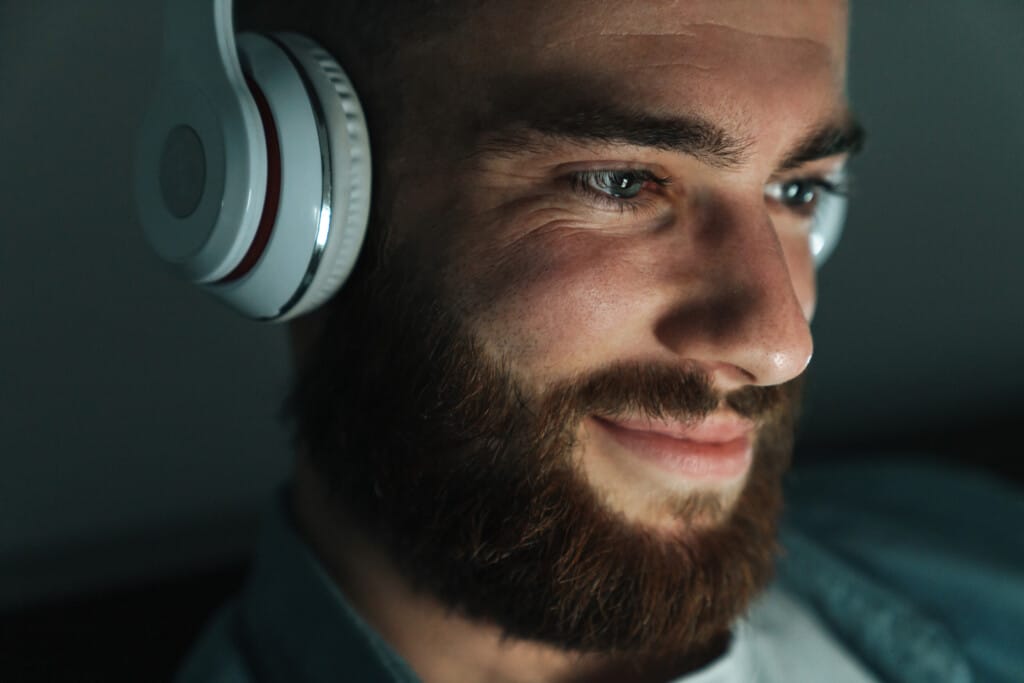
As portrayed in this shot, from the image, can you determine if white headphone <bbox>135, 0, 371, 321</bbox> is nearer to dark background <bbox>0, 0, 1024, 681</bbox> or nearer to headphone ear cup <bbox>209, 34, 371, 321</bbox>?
headphone ear cup <bbox>209, 34, 371, 321</bbox>

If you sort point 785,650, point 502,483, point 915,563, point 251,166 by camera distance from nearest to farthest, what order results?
1. point 251,166
2. point 502,483
3. point 785,650
4. point 915,563

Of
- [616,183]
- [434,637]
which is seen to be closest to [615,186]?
[616,183]

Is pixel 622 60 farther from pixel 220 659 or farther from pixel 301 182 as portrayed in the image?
pixel 220 659

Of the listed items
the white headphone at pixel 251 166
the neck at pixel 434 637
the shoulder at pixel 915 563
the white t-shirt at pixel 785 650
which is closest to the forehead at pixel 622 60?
the white headphone at pixel 251 166

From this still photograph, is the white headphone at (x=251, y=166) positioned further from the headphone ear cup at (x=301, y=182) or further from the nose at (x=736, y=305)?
the nose at (x=736, y=305)

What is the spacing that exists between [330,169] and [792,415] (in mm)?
562

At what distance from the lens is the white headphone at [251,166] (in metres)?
0.86

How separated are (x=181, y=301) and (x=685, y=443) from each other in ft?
2.50

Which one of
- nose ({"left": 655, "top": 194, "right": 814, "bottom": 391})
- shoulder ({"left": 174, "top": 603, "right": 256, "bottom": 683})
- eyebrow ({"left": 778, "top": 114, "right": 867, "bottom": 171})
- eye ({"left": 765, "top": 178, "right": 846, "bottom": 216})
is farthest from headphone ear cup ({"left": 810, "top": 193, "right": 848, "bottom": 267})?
shoulder ({"left": 174, "top": 603, "right": 256, "bottom": 683})

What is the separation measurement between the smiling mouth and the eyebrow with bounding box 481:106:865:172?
0.77 feet

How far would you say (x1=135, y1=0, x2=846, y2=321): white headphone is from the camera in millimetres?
857

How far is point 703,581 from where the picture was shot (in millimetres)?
1029

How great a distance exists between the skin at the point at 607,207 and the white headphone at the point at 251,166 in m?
0.06

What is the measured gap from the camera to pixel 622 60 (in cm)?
89
